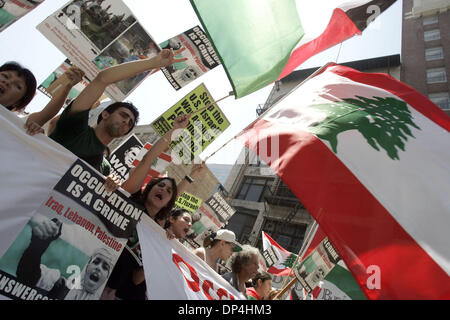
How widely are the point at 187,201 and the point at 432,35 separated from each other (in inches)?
1232

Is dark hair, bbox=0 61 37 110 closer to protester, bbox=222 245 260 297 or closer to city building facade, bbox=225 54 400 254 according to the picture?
protester, bbox=222 245 260 297

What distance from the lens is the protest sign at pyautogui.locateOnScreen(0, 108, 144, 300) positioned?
4.98ft

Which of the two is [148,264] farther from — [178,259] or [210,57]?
[210,57]

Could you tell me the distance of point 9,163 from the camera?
165 centimetres

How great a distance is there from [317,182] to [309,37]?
2.53 metres

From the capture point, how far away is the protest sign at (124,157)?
17.2 ft

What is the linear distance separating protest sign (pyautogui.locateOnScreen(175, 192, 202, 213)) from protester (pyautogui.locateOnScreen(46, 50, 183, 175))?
3852 millimetres

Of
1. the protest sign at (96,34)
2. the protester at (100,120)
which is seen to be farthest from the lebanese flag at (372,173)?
the protest sign at (96,34)

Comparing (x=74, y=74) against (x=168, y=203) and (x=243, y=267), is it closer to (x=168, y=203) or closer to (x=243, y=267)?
(x=168, y=203)

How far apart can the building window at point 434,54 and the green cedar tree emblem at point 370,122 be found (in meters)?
27.9

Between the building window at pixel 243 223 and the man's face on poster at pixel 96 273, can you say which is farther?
the building window at pixel 243 223

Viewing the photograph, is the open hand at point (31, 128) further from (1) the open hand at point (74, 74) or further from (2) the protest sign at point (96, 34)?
(2) the protest sign at point (96, 34)

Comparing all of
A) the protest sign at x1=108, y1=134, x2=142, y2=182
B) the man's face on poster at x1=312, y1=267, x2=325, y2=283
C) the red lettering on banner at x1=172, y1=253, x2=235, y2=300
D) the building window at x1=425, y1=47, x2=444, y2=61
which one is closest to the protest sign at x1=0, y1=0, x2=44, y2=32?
the red lettering on banner at x1=172, y1=253, x2=235, y2=300

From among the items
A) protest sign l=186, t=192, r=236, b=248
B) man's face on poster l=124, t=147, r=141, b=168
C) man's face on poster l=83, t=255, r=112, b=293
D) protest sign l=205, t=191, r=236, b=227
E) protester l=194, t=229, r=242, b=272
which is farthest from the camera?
protest sign l=205, t=191, r=236, b=227
